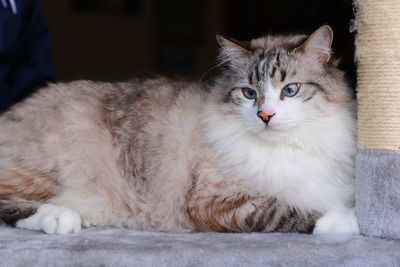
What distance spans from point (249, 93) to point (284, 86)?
0.14 metres

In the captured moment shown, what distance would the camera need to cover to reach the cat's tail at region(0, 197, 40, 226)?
2029 mm

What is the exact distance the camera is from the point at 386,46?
1794 mm

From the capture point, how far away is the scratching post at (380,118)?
5.84ft

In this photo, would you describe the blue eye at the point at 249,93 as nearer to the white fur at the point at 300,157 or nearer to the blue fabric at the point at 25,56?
the white fur at the point at 300,157

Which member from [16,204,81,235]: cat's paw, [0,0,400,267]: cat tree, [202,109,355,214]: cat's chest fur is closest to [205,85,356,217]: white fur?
[202,109,355,214]: cat's chest fur

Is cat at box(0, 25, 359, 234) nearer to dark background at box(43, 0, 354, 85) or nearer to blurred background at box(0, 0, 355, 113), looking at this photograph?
blurred background at box(0, 0, 355, 113)

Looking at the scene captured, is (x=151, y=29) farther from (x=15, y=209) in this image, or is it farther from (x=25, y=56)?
(x=15, y=209)

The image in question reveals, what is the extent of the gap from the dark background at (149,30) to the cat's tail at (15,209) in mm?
3377

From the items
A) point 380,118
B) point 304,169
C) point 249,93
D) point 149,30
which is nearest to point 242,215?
point 304,169

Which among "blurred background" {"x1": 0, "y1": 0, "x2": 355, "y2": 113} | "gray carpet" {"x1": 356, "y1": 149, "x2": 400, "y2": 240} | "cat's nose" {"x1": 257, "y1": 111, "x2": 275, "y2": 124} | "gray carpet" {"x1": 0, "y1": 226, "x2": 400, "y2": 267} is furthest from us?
"blurred background" {"x1": 0, "y1": 0, "x2": 355, "y2": 113}

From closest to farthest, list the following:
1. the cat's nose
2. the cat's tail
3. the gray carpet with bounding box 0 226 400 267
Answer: the gray carpet with bounding box 0 226 400 267 < the cat's nose < the cat's tail

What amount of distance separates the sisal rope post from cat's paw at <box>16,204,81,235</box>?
3.08ft

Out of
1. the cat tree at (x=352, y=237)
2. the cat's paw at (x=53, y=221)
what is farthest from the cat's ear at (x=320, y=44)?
the cat's paw at (x=53, y=221)

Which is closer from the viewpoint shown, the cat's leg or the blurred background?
the cat's leg
